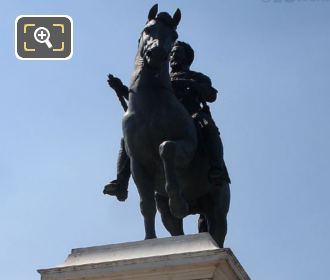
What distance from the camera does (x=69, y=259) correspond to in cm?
1098

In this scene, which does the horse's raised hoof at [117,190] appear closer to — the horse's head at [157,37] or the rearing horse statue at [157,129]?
the rearing horse statue at [157,129]

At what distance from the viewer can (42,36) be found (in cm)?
1645

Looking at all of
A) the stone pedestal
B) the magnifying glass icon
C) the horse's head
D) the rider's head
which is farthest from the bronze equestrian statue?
the magnifying glass icon

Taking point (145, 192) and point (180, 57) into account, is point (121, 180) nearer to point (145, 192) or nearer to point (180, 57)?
point (145, 192)

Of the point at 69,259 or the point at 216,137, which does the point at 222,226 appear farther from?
the point at 69,259

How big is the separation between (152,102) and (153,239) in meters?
1.54

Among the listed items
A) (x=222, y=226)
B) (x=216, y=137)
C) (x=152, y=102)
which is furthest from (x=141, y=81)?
(x=222, y=226)

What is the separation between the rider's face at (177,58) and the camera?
13.3 m

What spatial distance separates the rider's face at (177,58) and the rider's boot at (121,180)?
4.70ft

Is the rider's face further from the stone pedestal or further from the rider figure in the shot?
the stone pedestal

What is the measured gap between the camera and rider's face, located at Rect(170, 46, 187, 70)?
1334cm

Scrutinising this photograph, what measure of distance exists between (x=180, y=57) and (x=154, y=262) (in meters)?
3.51

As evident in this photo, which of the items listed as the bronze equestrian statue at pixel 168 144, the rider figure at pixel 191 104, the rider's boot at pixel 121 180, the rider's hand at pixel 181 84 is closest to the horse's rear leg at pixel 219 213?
the bronze equestrian statue at pixel 168 144

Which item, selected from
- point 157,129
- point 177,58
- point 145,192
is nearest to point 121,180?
point 145,192
